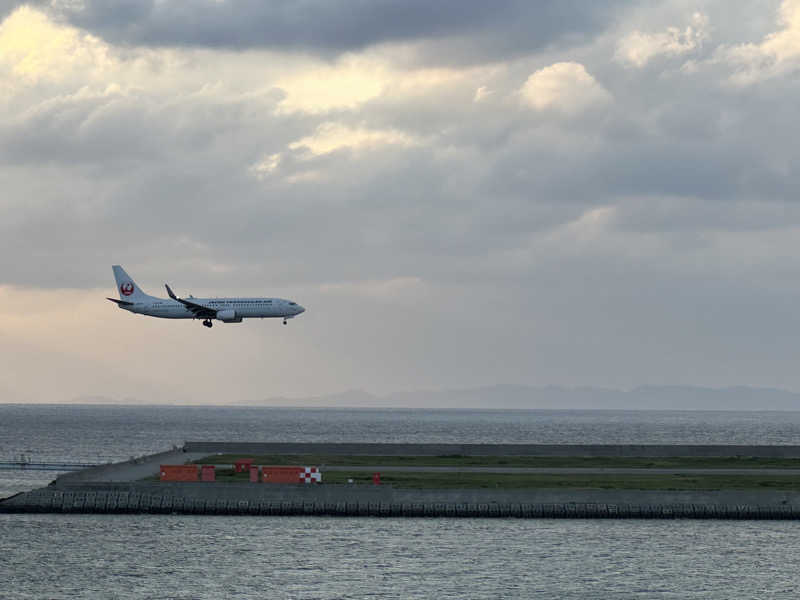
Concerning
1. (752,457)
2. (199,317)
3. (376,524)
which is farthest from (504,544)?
(199,317)

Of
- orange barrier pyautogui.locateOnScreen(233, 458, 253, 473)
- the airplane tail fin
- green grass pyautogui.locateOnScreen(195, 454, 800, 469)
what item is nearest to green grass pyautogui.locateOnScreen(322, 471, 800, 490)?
orange barrier pyautogui.locateOnScreen(233, 458, 253, 473)

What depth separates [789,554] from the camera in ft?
202

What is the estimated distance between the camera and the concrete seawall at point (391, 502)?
227 ft

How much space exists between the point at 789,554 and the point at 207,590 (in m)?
30.2

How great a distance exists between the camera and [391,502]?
70.5m

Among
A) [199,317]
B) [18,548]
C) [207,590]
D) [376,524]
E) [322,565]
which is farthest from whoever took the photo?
[199,317]

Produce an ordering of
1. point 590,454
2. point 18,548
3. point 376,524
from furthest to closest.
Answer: point 590,454
point 376,524
point 18,548

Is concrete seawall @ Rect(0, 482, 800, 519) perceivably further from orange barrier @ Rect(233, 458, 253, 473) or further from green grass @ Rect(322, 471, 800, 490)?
Result: orange barrier @ Rect(233, 458, 253, 473)

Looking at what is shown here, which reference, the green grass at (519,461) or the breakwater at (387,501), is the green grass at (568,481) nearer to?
the breakwater at (387,501)

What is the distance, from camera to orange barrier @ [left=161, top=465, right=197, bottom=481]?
7581 cm

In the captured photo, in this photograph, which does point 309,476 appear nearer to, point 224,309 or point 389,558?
point 389,558

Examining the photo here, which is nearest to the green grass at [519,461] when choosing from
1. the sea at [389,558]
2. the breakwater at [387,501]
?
the breakwater at [387,501]

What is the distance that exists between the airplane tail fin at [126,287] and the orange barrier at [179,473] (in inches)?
3341

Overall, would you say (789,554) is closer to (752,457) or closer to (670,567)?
(670,567)
